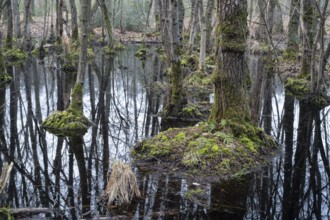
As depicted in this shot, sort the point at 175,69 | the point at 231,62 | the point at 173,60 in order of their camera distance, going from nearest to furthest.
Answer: the point at 231,62, the point at 173,60, the point at 175,69

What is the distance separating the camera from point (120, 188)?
22.1ft

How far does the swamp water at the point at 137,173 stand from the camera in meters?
6.67

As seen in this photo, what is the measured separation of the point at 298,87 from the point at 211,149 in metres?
9.27

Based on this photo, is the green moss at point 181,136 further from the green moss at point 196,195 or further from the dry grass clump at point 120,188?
the dry grass clump at point 120,188

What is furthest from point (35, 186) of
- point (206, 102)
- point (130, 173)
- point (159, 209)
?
point (206, 102)

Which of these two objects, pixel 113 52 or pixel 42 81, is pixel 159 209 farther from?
pixel 113 52

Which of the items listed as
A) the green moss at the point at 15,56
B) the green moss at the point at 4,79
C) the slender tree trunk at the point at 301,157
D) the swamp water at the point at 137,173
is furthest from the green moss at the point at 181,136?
the green moss at the point at 15,56

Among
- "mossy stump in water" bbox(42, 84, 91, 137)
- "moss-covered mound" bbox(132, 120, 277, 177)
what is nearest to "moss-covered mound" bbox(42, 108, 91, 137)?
"mossy stump in water" bbox(42, 84, 91, 137)

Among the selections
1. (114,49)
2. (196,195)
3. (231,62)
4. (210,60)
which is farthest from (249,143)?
(114,49)

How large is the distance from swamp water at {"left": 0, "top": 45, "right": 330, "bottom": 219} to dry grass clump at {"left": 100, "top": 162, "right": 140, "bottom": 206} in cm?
15

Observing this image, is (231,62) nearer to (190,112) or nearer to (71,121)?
(190,112)

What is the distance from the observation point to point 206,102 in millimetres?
14344

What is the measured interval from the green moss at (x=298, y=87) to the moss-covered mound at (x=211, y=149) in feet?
23.7

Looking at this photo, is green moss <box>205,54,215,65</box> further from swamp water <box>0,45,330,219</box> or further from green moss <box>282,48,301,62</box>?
swamp water <box>0,45,330,219</box>
